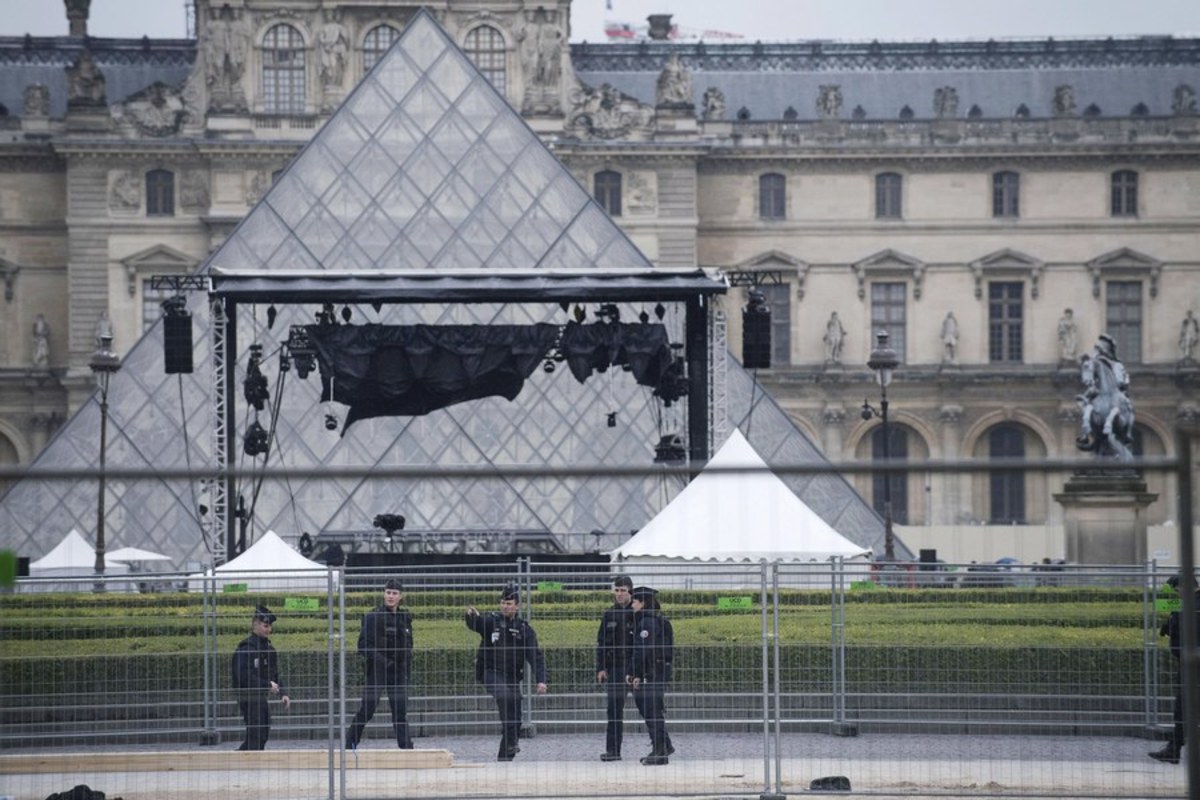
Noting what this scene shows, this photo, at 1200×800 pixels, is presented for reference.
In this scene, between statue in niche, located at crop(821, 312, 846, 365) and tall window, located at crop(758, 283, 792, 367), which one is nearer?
statue in niche, located at crop(821, 312, 846, 365)

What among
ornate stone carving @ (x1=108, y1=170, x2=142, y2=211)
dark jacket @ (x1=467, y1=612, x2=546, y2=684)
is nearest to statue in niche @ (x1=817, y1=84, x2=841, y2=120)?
ornate stone carving @ (x1=108, y1=170, x2=142, y2=211)

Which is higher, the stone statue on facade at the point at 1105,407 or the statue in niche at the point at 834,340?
the statue in niche at the point at 834,340

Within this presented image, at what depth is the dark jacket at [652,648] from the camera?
12406 mm

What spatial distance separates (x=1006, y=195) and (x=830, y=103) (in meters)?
4.54

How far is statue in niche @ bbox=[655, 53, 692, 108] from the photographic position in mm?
54719

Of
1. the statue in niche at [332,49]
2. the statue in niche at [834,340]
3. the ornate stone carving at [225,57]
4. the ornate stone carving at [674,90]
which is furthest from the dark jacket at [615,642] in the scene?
the statue in niche at [834,340]

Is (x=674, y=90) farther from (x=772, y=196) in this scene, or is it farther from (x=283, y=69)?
(x=283, y=69)

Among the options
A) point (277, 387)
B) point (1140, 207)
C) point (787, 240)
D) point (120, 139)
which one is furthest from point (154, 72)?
point (277, 387)

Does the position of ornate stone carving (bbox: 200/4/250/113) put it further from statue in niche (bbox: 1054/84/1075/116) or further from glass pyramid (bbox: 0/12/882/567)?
statue in niche (bbox: 1054/84/1075/116)

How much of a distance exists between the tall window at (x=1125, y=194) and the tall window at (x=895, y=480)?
23.8ft

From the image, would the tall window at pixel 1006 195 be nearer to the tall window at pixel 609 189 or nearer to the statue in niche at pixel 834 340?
the statue in niche at pixel 834 340

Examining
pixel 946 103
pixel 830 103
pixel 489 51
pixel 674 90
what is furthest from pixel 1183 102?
pixel 489 51

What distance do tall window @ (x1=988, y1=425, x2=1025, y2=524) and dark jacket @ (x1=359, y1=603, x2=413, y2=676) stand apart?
141ft

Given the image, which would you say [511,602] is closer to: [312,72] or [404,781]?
[404,781]
